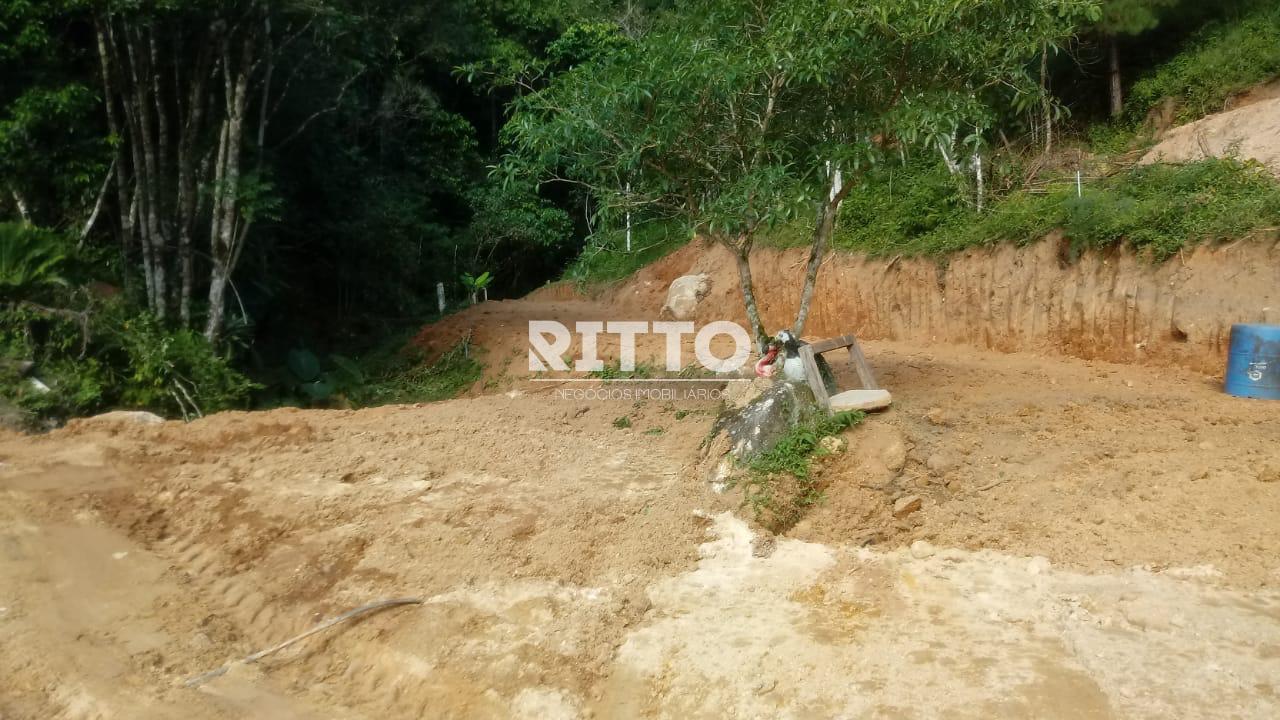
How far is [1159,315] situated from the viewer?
7820mm

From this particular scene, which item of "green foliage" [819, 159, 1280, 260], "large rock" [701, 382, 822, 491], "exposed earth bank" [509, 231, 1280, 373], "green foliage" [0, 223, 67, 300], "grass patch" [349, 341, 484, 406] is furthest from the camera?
"grass patch" [349, 341, 484, 406]

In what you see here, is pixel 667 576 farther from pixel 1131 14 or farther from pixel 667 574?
pixel 1131 14

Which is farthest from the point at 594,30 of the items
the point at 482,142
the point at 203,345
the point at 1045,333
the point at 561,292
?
the point at 1045,333

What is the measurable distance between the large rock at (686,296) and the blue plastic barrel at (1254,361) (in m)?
8.16

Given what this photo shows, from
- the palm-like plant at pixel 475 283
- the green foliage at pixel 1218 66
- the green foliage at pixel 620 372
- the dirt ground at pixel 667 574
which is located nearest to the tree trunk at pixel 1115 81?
the green foliage at pixel 1218 66

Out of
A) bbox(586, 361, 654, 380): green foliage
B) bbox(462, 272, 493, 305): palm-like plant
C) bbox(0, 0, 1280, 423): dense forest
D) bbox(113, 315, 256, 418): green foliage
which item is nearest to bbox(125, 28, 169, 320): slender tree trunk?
bbox(0, 0, 1280, 423): dense forest

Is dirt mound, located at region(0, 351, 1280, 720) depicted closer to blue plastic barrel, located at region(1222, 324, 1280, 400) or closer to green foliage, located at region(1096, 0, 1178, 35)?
blue plastic barrel, located at region(1222, 324, 1280, 400)

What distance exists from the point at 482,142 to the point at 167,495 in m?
17.6

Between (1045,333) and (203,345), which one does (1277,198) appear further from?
(203,345)

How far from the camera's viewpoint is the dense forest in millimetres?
5961

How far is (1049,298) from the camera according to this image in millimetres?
8867

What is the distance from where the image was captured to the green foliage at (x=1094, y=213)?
777 cm

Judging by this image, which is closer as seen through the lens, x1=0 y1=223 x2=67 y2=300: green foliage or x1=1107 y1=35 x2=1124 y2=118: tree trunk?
x1=0 y1=223 x2=67 y2=300: green foliage

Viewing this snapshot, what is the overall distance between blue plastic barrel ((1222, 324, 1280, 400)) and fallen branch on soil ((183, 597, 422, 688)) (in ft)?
20.0
